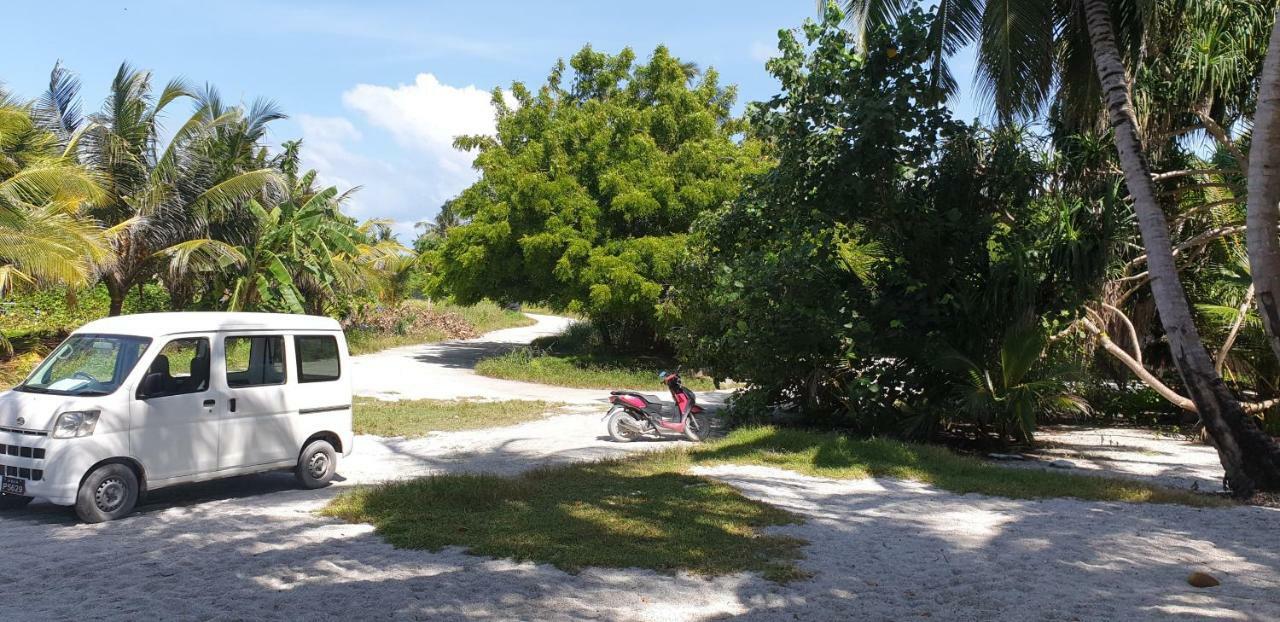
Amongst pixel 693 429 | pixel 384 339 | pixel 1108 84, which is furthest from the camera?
pixel 384 339

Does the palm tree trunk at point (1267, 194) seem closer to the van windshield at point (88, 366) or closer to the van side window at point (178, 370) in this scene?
the van side window at point (178, 370)

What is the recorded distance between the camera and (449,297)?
30.8 meters

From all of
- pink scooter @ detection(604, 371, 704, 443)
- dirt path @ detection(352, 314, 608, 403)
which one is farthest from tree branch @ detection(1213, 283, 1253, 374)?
dirt path @ detection(352, 314, 608, 403)

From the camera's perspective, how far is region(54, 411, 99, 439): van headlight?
7656mm

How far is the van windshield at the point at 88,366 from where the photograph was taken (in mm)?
8133

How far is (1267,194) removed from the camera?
8188 mm

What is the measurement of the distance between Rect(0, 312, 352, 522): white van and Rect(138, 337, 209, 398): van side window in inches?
0.5

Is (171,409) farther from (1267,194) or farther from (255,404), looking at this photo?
(1267,194)

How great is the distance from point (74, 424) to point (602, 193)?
19654 mm

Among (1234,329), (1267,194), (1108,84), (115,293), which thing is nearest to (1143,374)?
(1234,329)

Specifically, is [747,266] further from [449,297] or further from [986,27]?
[449,297]

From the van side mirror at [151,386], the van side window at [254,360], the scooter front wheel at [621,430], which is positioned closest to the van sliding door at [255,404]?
the van side window at [254,360]

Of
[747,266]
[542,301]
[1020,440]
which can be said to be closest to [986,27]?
[747,266]

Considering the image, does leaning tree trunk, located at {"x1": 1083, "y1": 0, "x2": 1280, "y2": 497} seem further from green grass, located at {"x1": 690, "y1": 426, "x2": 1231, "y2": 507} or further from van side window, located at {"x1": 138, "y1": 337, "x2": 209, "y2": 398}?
van side window, located at {"x1": 138, "y1": 337, "x2": 209, "y2": 398}
